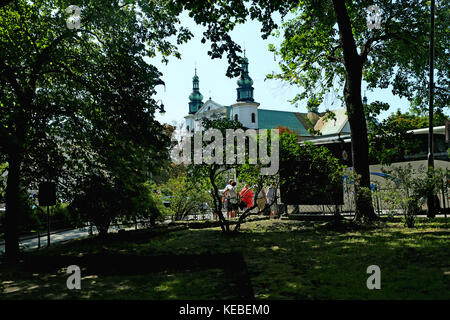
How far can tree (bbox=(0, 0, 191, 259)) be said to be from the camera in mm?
10555

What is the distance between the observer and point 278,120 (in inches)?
4397

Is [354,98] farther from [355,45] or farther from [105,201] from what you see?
[105,201]

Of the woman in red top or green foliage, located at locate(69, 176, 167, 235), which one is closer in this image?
green foliage, located at locate(69, 176, 167, 235)

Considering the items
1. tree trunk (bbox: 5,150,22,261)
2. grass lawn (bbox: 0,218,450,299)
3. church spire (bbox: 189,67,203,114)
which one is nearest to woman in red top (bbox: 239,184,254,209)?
grass lawn (bbox: 0,218,450,299)

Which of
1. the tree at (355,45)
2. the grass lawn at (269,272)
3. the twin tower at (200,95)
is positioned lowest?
the grass lawn at (269,272)

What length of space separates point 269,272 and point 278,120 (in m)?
109

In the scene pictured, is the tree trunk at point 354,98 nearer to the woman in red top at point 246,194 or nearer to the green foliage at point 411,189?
the green foliage at point 411,189

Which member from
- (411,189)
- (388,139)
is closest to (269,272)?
(411,189)

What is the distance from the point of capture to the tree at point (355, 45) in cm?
1147

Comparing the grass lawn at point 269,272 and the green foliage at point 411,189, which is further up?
the green foliage at point 411,189

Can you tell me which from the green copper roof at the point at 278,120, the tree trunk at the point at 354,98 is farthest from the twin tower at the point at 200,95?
the tree trunk at the point at 354,98

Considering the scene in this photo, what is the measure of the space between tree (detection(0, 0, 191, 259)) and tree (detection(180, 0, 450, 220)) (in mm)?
2612

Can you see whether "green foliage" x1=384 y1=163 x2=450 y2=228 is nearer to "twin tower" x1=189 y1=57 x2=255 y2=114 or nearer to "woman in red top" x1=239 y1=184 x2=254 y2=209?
"woman in red top" x1=239 y1=184 x2=254 y2=209

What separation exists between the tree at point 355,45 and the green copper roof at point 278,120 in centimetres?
8961
